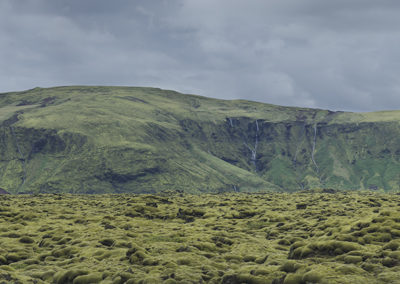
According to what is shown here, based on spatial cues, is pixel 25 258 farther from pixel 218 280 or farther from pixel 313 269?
pixel 313 269

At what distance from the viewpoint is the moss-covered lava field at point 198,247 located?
29969 mm

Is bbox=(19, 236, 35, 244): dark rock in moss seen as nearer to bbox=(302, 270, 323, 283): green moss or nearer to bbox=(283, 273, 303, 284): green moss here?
bbox=(283, 273, 303, 284): green moss

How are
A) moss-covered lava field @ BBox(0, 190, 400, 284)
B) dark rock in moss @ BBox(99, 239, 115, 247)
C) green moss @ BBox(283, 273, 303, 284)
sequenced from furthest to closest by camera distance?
dark rock in moss @ BBox(99, 239, 115, 247), moss-covered lava field @ BBox(0, 190, 400, 284), green moss @ BBox(283, 273, 303, 284)

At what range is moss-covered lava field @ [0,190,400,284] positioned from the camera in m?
30.0

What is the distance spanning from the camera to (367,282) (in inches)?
1007

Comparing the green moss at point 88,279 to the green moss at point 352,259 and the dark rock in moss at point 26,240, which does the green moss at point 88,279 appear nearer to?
the green moss at point 352,259

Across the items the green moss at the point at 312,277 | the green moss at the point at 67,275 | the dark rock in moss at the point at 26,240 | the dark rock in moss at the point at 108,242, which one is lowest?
the dark rock in moss at the point at 26,240

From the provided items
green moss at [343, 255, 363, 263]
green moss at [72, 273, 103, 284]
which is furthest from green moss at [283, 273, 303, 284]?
green moss at [72, 273, 103, 284]

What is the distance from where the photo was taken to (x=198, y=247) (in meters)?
45.4

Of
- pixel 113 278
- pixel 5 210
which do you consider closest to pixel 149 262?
pixel 113 278

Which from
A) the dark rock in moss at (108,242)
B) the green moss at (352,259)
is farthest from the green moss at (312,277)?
the dark rock in moss at (108,242)

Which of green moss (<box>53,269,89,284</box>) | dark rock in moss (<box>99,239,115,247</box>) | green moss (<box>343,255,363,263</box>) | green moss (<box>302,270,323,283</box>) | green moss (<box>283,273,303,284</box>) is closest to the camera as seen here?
green moss (<box>302,270,323,283</box>)

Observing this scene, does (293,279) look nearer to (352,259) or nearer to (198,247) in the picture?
(352,259)

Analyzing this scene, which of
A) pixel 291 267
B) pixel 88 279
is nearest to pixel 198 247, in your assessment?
pixel 88 279
